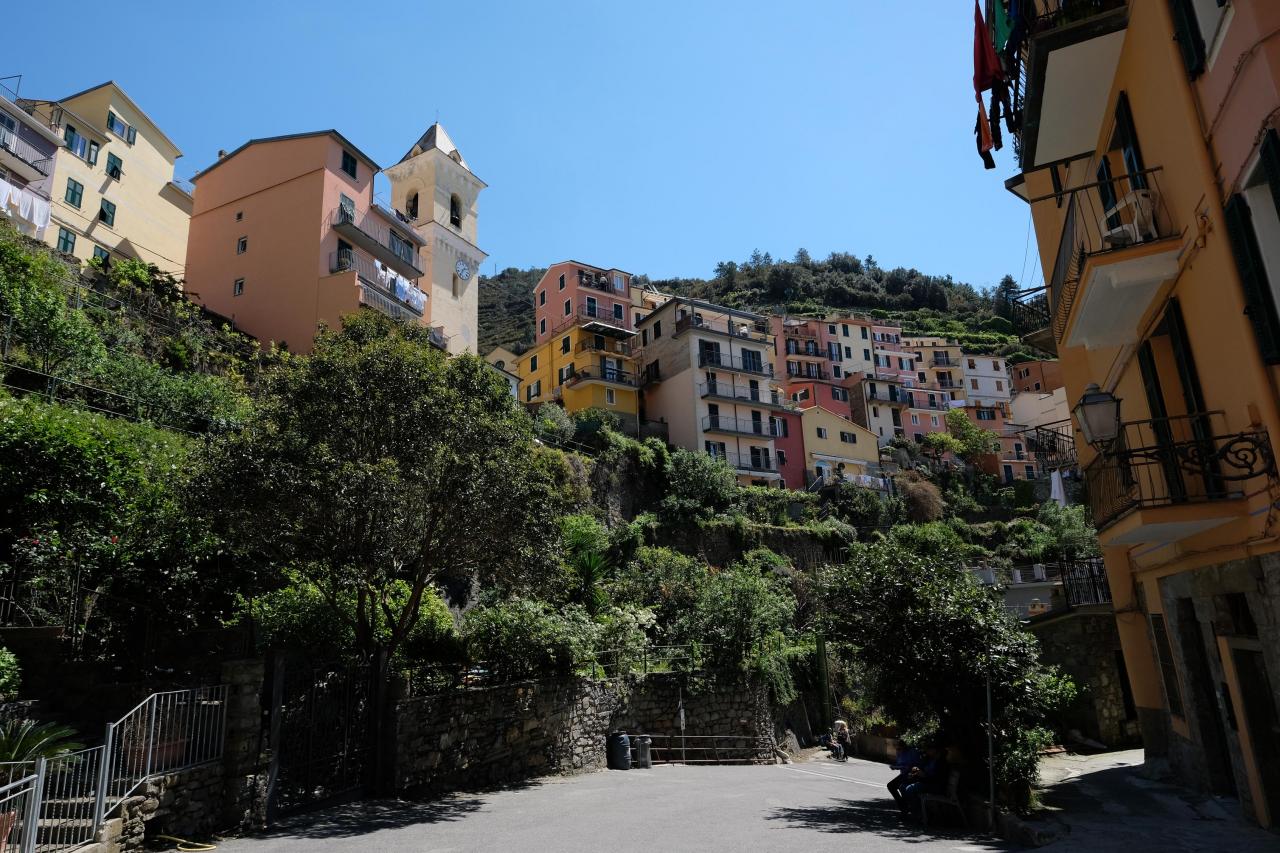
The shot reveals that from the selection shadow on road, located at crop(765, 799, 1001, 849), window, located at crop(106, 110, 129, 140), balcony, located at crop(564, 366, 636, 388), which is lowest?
shadow on road, located at crop(765, 799, 1001, 849)

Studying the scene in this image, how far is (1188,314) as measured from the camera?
926 centimetres

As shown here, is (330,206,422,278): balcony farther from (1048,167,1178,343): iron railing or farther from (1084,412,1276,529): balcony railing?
(1084,412,1276,529): balcony railing

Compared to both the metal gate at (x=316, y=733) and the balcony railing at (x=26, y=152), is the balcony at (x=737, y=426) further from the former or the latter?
the metal gate at (x=316, y=733)

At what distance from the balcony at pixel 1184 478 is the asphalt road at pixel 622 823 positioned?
4483 millimetres

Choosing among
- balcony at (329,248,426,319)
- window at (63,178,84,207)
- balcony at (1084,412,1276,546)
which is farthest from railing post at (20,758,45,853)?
window at (63,178,84,207)

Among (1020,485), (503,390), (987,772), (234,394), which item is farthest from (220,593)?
(1020,485)

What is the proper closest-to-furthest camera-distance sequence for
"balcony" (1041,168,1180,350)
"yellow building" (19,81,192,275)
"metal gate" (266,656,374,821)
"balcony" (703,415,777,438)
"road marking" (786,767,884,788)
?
"balcony" (1041,168,1180,350) → "metal gate" (266,656,374,821) → "road marking" (786,767,884,788) → "yellow building" (19,81,192,275) → "balcony" (703,415,777,438)

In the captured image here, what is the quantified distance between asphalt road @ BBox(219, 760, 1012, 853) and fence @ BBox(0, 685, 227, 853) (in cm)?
143

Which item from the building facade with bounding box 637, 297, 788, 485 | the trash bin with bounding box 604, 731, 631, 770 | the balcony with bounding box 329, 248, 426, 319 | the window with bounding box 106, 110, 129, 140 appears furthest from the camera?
the building facade with bounding box 637, 297, 788, 485

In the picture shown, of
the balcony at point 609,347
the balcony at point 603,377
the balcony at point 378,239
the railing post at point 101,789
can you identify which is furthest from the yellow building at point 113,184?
the railing post at point 101,789

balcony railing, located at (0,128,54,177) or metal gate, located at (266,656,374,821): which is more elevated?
balcony railing, located at (0,128,54,177)

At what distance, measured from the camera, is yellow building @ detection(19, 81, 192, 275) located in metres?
35.3

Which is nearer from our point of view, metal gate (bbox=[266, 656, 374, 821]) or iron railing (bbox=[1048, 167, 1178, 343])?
iron railing (bbox=[1048, 167, 1178, 343])

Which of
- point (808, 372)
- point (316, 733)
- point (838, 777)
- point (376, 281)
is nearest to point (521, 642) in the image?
point (316, 733)
